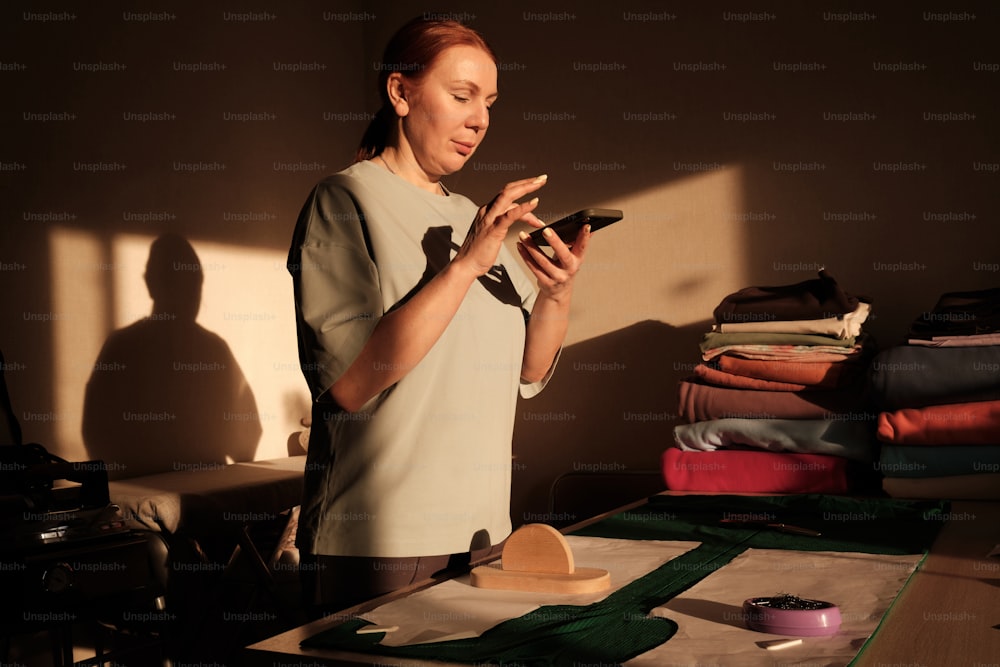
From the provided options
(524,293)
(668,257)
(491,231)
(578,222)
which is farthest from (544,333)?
(668,257)

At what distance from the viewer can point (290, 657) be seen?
→ 0.90m

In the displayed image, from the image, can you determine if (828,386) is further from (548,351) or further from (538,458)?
(538,458)

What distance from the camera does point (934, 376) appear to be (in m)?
1.90

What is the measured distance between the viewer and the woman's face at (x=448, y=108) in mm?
1396

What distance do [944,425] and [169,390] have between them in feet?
6.64

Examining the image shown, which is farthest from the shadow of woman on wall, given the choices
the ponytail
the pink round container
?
the pink round container

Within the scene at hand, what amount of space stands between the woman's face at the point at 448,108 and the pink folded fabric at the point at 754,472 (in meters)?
1.06

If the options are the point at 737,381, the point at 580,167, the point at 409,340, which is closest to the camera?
the point at 409,340

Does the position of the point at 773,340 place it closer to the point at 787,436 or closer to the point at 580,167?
the point at 787,436

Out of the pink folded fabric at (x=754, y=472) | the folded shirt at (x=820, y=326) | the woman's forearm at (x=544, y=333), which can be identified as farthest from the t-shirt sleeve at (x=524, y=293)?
the folded shirt at (x=820, y=326)

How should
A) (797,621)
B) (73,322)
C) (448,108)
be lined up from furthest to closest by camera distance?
(73,322) < (448,108) < (797,621)

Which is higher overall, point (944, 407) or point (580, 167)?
point (580, 167)

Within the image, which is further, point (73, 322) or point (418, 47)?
point (73, 322)

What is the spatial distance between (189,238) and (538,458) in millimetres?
1295
